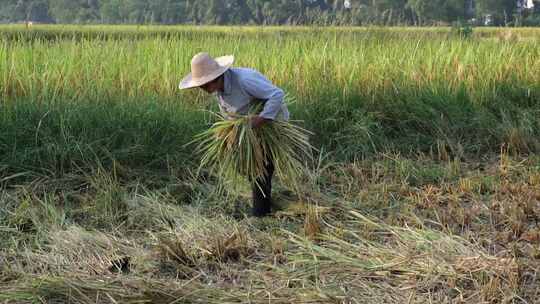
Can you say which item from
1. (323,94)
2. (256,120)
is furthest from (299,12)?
(256,120)

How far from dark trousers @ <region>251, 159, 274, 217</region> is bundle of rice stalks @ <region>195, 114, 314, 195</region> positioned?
4 cm

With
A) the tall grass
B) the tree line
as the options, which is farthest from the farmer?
the tree line

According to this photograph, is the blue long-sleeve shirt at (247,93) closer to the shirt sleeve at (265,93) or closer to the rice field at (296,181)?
the shirt sleeve at (265,93)

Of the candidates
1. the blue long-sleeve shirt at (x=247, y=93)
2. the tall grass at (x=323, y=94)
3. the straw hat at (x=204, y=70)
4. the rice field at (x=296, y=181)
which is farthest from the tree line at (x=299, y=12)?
the straw hat at (x=204, y=70)

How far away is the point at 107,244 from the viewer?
2941mm

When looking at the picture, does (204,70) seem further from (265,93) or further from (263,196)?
(263,196)

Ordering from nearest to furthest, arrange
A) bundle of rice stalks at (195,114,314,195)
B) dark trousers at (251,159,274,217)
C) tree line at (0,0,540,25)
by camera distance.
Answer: bundle of rice stalks at (195,114,314,195) → dark trousers at (251,159,274,217) → tree line at (0,0,540,25)

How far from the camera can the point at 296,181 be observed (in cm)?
353

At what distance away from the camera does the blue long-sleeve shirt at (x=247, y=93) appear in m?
3.17

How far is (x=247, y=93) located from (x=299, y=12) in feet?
13.5

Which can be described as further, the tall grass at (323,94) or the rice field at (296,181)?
the tall grass at (323,94)

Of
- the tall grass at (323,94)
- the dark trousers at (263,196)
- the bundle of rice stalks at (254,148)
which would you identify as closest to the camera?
the bundle of rice stalks at (254,148)

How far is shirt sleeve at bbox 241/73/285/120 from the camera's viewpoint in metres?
3.16

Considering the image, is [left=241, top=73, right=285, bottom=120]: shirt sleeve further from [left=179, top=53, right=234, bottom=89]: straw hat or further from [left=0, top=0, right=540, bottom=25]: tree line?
[left=0, top=0, right=540, bottom=25]: tree line
